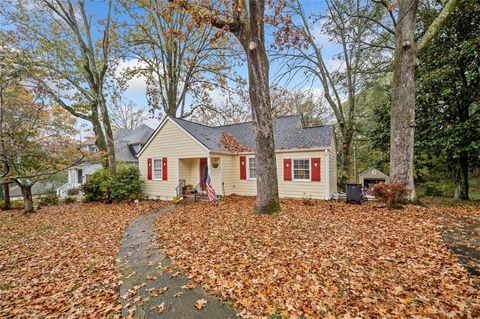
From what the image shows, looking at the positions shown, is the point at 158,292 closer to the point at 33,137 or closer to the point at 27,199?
the point at 33,137

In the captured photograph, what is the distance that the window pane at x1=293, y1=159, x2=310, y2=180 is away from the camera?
11.7 m

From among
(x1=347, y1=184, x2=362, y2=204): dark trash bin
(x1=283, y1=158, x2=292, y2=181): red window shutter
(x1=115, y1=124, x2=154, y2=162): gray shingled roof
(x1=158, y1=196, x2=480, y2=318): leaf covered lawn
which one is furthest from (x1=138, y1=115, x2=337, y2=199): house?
(x1=115, y1=124, x2=154, y2=162): gray shingled roof

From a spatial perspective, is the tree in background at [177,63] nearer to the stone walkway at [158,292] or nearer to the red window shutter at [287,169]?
the red window shutter at [287,169]

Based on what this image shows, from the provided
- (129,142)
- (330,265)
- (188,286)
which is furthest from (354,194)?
(129,142)

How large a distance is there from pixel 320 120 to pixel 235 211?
1804 centimetres

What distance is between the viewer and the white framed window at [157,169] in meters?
14.0

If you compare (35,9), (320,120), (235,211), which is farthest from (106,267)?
(320,120)

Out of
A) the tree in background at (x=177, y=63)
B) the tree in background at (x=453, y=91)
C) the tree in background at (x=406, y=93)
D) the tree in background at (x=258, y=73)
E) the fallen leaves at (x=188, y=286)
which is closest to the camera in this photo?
the fallen leaves at (x=188, y=286)

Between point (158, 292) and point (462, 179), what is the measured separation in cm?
1378

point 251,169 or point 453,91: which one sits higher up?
point 453,91

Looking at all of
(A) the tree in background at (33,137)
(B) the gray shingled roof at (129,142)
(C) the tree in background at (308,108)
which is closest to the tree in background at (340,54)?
(C) the tree in background at (308,108)

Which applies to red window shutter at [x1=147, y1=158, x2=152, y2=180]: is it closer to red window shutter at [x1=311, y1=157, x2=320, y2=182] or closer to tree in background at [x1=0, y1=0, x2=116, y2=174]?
tree in background at [x1=0, y1=0, x2=116, y2=174]

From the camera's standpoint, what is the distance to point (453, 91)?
9.29 metres

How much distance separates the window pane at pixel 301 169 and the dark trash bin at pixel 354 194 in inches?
97.8
